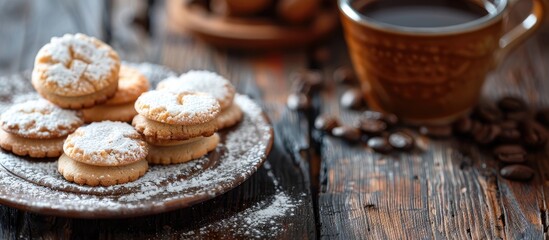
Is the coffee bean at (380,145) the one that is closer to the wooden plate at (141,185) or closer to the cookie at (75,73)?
the wooden plate at (141,185)

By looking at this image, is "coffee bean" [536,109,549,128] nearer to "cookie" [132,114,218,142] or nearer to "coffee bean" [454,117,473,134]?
"coffee bean" [454,117,473,134]

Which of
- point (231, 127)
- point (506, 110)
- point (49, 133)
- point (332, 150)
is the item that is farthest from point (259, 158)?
point (506, 110)

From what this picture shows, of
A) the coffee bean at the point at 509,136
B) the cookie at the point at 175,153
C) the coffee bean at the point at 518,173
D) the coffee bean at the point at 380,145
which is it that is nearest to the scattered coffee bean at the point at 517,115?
the coffee bean at the point at 509,136

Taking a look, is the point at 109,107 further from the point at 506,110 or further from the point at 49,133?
the point at 506,110

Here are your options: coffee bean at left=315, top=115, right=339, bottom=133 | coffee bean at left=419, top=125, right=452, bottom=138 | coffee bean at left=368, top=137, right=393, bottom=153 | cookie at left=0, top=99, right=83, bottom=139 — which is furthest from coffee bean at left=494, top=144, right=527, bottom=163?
cookie at left=0, top=99, right=83, bottom=139

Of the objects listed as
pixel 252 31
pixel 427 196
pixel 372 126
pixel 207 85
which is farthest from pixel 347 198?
pixel 252 31

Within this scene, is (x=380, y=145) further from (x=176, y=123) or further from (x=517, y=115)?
(x=176, y=123)
